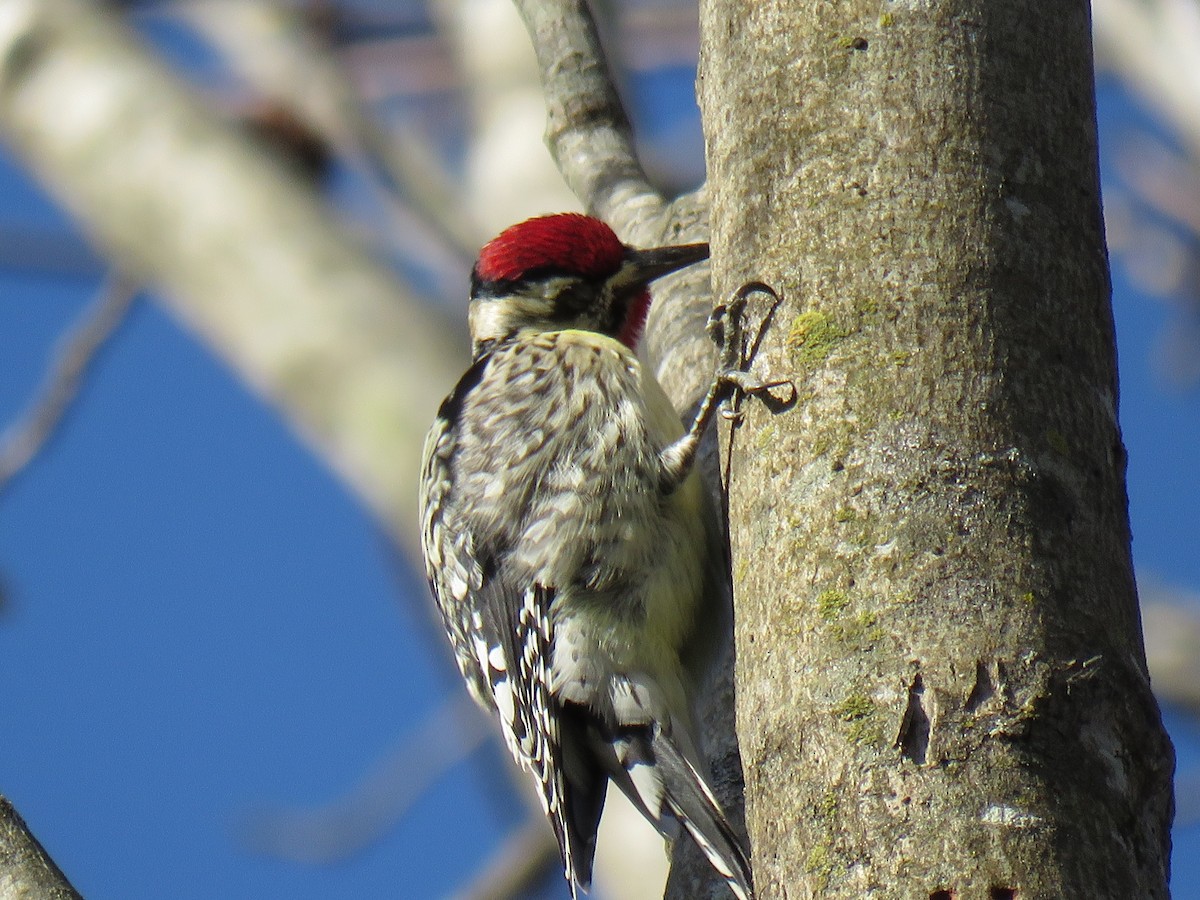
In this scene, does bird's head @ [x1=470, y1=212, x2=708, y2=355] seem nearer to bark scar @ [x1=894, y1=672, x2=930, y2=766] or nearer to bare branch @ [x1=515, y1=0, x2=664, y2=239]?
bare branch @ [x1=515, y1=0, x2=664, y2=239]

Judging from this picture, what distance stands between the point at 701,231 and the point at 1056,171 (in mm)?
1548

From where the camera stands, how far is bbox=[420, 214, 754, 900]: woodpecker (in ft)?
9.73

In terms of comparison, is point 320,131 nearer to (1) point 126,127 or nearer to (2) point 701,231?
(1) point 126,127

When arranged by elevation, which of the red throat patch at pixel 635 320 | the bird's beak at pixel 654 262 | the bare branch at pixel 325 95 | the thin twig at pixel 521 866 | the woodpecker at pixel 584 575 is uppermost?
the bare branch at pixel 325 95

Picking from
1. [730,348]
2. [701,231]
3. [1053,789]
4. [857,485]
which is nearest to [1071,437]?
[857,485]

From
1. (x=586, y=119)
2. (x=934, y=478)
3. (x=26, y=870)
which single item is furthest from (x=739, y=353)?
(x=586, y=119)

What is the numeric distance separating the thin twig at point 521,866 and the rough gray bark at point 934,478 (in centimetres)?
263

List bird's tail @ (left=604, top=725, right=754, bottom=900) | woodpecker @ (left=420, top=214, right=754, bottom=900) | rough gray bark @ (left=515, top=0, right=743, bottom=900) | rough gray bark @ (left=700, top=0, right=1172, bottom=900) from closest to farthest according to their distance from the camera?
rough gray bark @ (left=700, top=0, right=1172, bottom=900), bird's tail @ (left=604, top=725, right=754, bottom=900), woodpecker @ (left=420, top=214, right=754, bottom=900), rough gray bark @ (left=515, top=0, right=743, bottom=900)

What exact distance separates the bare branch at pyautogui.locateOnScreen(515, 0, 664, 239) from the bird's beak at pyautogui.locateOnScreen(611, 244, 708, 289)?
170 millimetres

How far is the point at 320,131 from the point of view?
19.9ft

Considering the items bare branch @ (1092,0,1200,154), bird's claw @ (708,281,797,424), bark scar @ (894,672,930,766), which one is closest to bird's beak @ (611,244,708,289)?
bird's claw @ (708,281,797,424)

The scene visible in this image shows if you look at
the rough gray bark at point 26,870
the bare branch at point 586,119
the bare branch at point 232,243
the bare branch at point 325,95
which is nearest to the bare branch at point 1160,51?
the bare branch at point 325,95

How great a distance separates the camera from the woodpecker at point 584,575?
9.73ft

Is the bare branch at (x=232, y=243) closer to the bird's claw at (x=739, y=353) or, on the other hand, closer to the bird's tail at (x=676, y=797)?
the bird's tail at (x=676, y=797)
